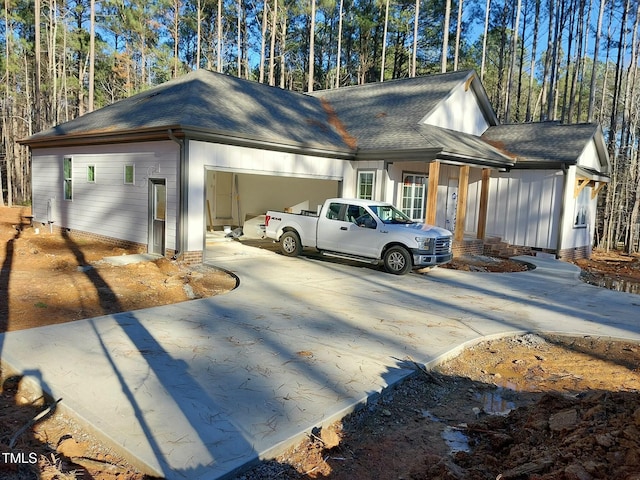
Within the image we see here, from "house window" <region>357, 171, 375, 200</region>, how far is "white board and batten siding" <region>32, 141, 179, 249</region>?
6.85 metres

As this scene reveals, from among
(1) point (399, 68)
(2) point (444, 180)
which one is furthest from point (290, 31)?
(2) point (444, 180)

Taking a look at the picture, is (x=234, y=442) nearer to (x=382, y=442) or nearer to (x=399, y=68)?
(x=382, y=442)

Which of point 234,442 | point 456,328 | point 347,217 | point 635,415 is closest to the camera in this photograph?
point 635,415

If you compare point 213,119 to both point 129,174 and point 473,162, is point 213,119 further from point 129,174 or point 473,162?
point 473,162

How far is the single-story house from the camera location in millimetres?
12273

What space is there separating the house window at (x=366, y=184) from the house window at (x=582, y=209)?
27.0 ft

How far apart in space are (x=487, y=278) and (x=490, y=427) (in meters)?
8.51

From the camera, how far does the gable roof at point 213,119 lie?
12117 mm

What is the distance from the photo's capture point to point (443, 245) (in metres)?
12.1

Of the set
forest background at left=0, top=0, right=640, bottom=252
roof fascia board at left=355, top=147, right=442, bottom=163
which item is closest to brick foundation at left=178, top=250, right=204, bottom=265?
roof fascia board at left=355, top=147, right=442, bottom=163

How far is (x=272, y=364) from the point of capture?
5414 millimetres

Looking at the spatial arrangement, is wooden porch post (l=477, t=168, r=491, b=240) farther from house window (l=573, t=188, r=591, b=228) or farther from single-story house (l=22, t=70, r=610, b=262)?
house window (l=573, t=188, r=591, b=228)

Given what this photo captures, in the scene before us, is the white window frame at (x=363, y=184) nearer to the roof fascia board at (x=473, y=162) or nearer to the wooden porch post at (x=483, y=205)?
the roof fascia board at (x=473, y=162)

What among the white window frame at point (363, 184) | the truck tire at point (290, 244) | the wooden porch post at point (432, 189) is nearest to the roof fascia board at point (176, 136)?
the white window frame at point (363, 184)
